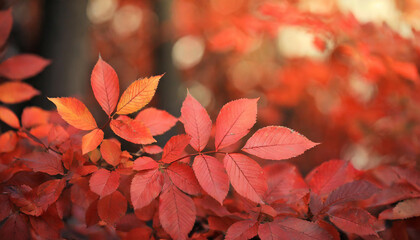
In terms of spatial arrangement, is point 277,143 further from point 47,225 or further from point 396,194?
point 47,225

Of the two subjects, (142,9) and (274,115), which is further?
(142,9)

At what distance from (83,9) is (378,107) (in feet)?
7.23

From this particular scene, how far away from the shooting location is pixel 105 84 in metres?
0.66

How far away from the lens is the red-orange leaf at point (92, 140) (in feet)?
2.14

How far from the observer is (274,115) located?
13.2 ft

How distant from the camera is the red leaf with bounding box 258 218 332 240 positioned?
0.63 meters

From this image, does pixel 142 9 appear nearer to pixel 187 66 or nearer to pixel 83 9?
pixel 187 66

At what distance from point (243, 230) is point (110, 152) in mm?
319

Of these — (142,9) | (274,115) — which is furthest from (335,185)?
(142,9)

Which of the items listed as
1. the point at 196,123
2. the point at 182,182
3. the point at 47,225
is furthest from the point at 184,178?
the point at 47,225

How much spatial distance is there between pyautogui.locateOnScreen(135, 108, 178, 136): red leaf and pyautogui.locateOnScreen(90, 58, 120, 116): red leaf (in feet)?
0.38

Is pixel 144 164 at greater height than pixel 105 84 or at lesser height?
Result: lesser

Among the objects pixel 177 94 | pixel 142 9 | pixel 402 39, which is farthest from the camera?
pixel 142 9

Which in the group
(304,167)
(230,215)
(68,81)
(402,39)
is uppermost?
(402,39)
